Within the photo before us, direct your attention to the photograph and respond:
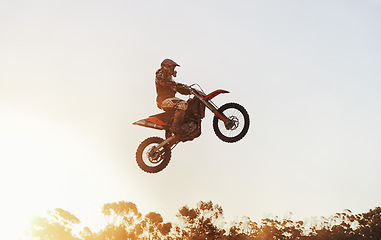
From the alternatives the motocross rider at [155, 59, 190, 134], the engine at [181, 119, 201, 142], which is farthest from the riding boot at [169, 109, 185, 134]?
the engine at [181, 119, 201, 142]

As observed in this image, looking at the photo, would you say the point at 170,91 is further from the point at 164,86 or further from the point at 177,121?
the point at 177,121

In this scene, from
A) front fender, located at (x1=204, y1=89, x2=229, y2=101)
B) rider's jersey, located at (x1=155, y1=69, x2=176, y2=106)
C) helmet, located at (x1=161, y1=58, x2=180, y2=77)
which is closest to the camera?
helmet, located at (x1=161, y1=58, x2=180, y2=77)

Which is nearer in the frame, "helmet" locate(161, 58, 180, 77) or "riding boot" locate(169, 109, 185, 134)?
"helmet" locate(161, 58, 180, 77)

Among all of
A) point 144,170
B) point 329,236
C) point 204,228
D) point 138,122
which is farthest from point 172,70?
point 329,236

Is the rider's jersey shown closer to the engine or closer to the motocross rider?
the motocross rider

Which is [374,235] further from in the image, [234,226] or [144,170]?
[144,170]

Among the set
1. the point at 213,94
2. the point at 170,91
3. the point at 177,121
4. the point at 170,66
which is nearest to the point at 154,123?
the point at 177,121

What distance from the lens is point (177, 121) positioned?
16781 millimetres

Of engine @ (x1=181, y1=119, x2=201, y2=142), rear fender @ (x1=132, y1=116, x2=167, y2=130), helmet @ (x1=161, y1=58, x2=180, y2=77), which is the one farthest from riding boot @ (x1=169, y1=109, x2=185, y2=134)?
helmet @ (x1=161, y1=58, x2=180, y2=77)

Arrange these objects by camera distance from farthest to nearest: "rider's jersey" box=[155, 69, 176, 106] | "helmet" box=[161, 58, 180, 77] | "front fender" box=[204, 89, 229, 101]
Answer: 1. "front fender" box=[204, 89, 229, 101]
2. "rider's jersey" box=[155, 69, 176, 106]
3. "helmet" box=[161, 58, 180, 77]

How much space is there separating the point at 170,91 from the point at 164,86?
1.07ft

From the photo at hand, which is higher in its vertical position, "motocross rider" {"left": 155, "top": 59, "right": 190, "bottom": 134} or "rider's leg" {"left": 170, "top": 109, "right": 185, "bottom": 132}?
"motocross rider" {"left": 155, "top": 59, "right": 190, "bottom": 134}

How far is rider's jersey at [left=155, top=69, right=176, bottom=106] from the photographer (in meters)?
16.7

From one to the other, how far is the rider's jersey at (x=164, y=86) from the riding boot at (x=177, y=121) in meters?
0.74
